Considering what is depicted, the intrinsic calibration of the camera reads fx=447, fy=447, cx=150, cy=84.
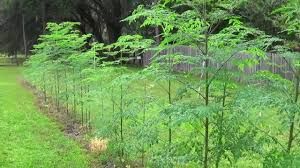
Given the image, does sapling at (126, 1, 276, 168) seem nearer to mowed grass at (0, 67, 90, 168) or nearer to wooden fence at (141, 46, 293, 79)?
wooden fence at (141, 46, 293, 79)

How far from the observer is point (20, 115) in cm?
1330

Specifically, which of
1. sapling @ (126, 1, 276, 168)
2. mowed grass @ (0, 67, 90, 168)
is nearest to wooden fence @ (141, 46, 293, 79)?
sapling @ (126, 1, 276, 168)

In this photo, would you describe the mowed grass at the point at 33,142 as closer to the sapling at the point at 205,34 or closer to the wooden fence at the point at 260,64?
the wooden fence at the point at 260,64

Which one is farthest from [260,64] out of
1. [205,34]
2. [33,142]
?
[205,34]

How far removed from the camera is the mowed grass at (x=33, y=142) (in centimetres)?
855

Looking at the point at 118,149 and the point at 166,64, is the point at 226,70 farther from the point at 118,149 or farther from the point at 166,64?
the point at 118,149

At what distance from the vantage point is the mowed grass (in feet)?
28.1

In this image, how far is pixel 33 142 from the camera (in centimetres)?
1006

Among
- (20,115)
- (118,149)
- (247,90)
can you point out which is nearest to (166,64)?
(247,90)

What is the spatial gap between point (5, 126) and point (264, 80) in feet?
28.0

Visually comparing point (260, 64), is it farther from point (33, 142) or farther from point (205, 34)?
point (205, 34)

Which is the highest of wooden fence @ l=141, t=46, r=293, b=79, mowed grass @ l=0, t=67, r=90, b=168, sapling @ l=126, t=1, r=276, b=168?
sapling @ l=126, t=1, r=276, b=168

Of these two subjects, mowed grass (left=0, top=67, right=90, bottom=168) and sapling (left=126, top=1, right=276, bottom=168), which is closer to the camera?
sapling (left=126, top=1, right=276, bottom=168)

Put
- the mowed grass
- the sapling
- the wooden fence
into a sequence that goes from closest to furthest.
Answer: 1. the sapling
2. the wooden fence
3. the mowed grass
